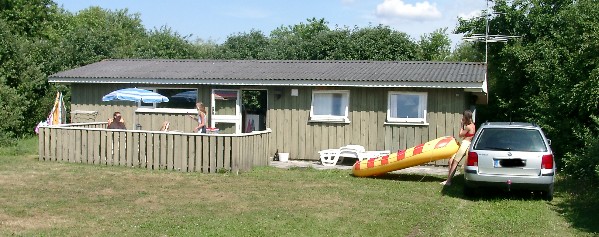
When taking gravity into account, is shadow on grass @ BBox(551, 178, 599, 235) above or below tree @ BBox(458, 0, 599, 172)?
below

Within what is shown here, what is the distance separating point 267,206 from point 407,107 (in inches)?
297

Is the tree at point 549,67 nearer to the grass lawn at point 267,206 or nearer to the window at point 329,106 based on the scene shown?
the grass lawn at point 267,206

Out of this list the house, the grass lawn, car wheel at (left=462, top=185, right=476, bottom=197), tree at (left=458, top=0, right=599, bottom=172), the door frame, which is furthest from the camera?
the door frame

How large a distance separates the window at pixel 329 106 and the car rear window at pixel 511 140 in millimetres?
6219

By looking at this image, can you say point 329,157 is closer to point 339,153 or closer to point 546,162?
point 339,153

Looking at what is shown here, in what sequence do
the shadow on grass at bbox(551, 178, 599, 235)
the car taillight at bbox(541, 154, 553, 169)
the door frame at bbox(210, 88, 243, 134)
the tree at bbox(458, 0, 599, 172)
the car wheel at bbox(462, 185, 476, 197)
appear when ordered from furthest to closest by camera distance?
the door frame at bbox(210, 88, 243, 134)
the tree at bbox(458, 0, 599, 172)
the car wheel at bbox(462, 185, 476, 197)
the car taillight at bbox(541, 154, 553, 169)
the shadow on grass at bbox(551, 178, 599, 235)

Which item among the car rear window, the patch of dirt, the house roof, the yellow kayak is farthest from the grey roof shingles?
the patch of dirt

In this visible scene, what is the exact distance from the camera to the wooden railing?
48.9 feet

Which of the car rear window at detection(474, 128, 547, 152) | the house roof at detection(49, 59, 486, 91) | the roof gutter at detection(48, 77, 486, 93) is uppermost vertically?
the house roof at detection(49, 59, 486, 91)

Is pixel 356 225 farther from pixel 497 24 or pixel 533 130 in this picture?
pixel 497 24

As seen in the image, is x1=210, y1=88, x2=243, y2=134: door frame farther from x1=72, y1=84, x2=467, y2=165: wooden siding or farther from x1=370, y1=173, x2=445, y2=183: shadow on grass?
x1=370, y1=173, x2=445, y2=183: shadow on grass

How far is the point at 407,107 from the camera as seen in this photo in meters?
17.5

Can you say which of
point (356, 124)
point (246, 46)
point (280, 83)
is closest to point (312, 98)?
point (280, 83)

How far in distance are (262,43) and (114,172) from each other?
24.7m
